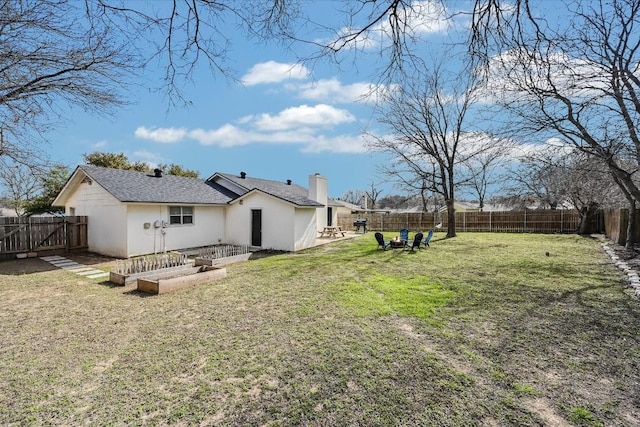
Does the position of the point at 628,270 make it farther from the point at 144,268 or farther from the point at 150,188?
the point at 150,188

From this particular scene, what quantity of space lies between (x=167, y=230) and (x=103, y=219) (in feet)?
8.28

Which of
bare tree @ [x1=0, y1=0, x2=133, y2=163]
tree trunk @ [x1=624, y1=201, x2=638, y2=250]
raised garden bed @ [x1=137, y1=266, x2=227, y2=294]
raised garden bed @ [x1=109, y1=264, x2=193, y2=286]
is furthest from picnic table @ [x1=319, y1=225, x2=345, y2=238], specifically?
bare tree @ [x1=0, y1=0, x2=133, y2=163]

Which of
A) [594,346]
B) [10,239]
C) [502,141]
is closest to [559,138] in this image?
[502,141]

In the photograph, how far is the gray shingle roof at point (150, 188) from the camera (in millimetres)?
12352

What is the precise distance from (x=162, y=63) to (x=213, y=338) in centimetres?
362

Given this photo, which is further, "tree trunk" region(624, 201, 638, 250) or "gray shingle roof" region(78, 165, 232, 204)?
"tree trunk" region(624, 201, 638, 250)

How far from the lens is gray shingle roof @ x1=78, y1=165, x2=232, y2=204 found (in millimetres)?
12352

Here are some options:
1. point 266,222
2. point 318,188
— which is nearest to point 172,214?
point 266,222

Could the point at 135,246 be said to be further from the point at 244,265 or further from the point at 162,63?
the point at 162,63

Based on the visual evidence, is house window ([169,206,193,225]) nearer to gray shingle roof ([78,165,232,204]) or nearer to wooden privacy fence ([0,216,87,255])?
gray shingle roof ([78,165,232,204])

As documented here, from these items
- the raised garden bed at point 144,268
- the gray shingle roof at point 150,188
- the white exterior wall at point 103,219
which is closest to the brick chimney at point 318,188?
the gray shingle roof at point 150,188

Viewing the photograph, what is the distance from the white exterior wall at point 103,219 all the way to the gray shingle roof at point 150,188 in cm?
50

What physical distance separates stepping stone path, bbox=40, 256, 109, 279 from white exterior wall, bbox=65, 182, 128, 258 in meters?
1.47

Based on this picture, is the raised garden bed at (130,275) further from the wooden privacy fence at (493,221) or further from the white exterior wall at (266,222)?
the wooden privacy fence at (493,221)
